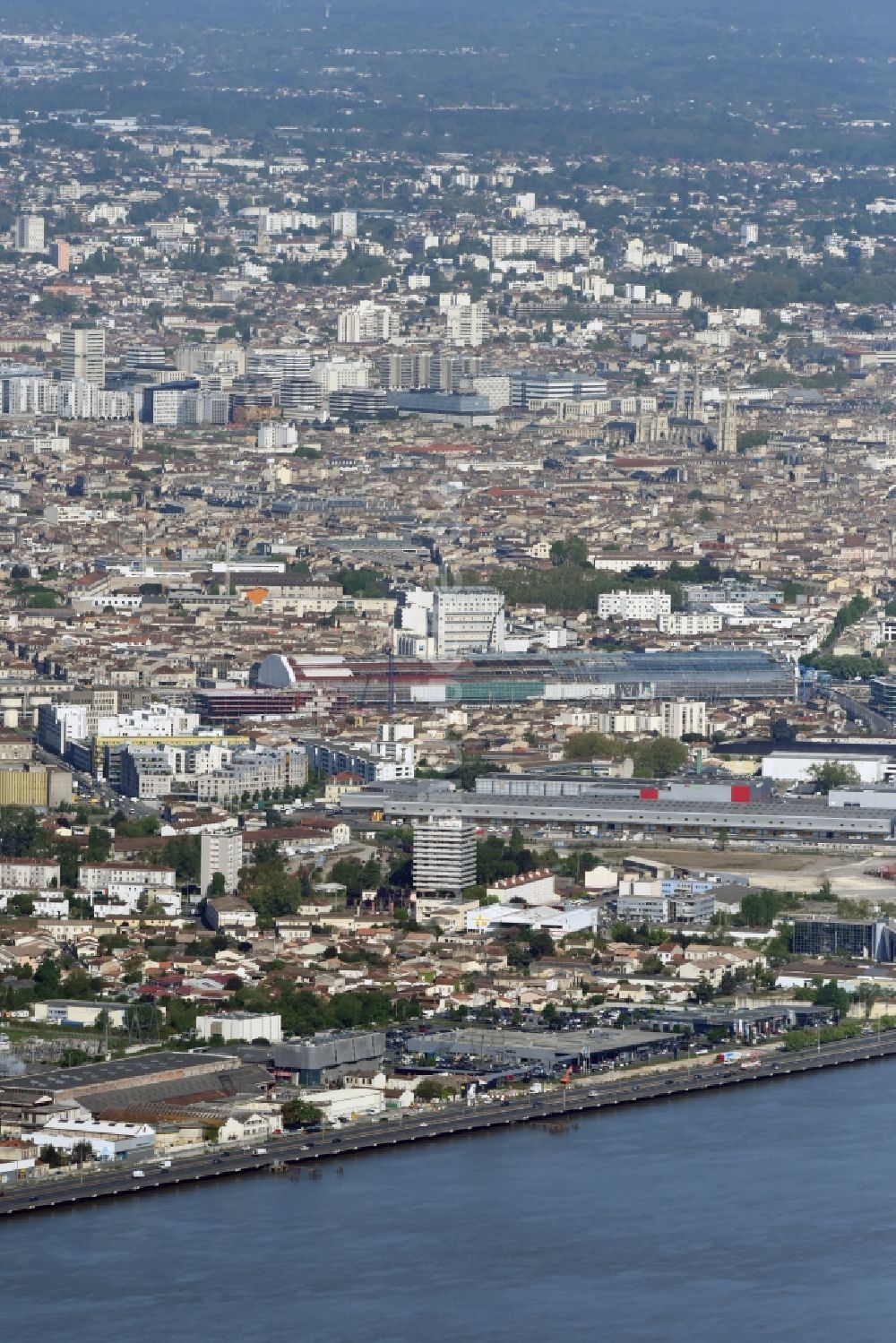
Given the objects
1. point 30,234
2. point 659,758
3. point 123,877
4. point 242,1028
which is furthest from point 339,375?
point 242,1028

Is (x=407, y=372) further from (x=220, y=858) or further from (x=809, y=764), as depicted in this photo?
(x=220, y=858)

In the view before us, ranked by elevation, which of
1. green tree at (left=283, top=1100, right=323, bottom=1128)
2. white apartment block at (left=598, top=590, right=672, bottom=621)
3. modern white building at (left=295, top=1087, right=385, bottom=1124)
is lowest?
white apartment block at (left=598, top=590, right=672, bottom=621)

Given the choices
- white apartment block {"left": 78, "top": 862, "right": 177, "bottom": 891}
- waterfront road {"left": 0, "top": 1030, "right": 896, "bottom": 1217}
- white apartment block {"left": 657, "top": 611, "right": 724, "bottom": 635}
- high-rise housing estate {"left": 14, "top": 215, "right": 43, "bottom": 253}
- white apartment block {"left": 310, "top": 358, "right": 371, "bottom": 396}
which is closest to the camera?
waterfront road {"left": 0, "top": 1030, "right": 896, "bottom": 1217}

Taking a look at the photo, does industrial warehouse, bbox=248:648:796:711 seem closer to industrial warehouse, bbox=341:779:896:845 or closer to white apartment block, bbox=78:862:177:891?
industrial warehouse, bbox=341:779:896:845

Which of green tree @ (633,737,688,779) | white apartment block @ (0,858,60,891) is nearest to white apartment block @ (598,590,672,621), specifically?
green tree @ (633,737,688,779)

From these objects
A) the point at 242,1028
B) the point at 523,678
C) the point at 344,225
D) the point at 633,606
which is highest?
the point at 242,1028

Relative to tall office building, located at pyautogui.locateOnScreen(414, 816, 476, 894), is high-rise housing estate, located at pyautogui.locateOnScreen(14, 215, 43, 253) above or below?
below

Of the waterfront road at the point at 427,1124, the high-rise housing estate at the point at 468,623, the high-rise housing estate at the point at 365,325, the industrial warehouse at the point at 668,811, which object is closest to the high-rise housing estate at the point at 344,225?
the high-rise housing estate at the point at 365,325
